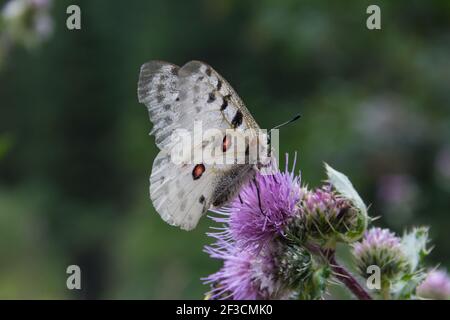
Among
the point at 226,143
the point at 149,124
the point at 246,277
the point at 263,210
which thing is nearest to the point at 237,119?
the point at 226,143

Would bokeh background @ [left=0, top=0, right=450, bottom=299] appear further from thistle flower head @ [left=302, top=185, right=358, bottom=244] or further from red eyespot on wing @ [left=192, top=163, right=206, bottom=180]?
thistle flower head @ [left=302, top=185, right=358, bottom=244]

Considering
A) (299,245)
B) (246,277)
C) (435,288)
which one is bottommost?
(435,288)

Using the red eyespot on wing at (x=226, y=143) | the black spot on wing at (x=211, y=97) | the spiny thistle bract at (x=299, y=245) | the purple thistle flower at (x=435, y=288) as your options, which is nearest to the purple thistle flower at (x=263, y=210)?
the spiny thistle bract at (x=299, y=245)

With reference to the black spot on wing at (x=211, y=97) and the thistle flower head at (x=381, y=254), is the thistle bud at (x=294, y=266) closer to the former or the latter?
the thistle flower head at (x=381, y=254)

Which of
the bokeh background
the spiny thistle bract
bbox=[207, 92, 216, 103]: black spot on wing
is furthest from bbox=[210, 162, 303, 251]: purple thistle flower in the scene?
the bokeh background

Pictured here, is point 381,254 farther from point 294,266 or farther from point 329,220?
point 294,266
